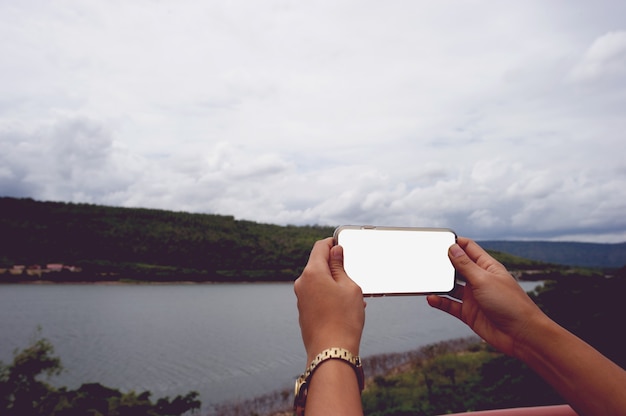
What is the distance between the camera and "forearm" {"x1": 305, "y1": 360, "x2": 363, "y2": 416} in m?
0.71

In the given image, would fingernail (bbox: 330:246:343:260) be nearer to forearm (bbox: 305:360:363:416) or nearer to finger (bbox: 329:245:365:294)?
finger (bbox: 329:245:365:294)

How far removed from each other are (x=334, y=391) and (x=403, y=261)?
0.69 m

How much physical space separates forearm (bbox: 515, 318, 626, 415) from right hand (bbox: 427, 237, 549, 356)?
0.05 meters

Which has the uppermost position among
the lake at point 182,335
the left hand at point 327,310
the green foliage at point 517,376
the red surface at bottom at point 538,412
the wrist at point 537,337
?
the left hand at point 327,310

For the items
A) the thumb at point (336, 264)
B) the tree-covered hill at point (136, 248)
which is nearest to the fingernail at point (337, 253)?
the thumb at point (336, 264)

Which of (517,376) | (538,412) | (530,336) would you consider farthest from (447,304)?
(517,376)

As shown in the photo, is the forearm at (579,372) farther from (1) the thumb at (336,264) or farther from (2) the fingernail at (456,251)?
(1) the thumb at (336,264)

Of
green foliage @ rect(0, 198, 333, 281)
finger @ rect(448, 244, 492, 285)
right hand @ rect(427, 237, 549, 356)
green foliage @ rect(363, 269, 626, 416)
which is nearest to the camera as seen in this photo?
right hand @ rect(427, 237, 549, 356)

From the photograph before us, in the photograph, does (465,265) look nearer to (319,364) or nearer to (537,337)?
(537,337)

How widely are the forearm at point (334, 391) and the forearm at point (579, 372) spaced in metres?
0.45

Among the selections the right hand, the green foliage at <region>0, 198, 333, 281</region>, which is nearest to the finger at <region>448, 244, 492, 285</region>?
the right hand

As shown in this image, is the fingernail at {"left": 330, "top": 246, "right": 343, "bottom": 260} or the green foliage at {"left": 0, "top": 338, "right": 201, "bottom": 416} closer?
the fingernail at {"left": 330, "top": 246, "right": 343, "bottom": 260}

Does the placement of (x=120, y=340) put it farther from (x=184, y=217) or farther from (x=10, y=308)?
(x=184, y=217)

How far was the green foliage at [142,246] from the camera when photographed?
59.8m
